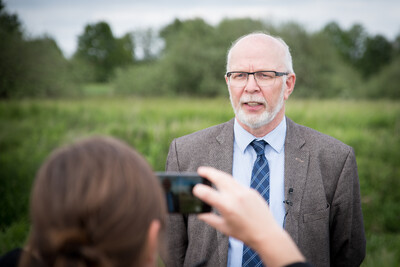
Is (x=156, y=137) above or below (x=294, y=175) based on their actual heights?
below

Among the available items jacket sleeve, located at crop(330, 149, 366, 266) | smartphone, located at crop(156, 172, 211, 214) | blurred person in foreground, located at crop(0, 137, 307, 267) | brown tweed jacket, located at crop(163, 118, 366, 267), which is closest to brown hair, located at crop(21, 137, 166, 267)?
blurred person in foreground, located at crop(0, 137, 307, 267)

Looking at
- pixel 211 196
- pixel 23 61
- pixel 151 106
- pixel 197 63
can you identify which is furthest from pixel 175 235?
pixel 197 63

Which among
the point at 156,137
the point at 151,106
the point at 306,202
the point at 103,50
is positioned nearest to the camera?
the point at 306,202

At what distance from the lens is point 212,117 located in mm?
10953

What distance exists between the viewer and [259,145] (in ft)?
7.63

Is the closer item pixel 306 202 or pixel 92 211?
pixel 92 211

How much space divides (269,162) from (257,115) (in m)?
0.36

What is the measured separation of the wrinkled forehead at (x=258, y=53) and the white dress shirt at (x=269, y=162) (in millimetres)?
461

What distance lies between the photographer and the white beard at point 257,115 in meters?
2.34

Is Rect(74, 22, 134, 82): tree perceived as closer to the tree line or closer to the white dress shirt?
the tree line

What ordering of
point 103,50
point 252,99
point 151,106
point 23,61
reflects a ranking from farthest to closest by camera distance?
point 103,50 < point 151,106 < point 23,61 < point 252,99

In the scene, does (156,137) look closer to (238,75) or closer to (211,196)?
(238,75)

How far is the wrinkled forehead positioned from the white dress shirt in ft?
1.51

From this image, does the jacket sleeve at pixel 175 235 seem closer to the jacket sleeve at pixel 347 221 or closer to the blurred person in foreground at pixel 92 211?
the jacket sleeve at pixel 347 221
